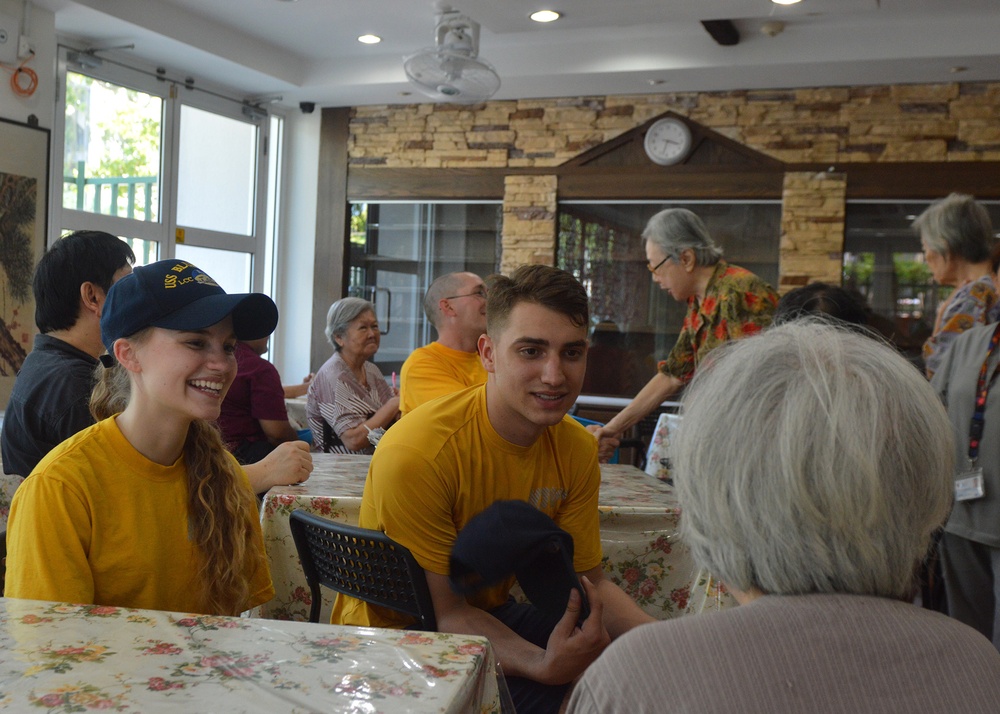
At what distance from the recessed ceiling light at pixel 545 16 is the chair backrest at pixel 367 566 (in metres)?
3.97

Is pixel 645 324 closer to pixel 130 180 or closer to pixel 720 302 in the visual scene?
pixel 720 302

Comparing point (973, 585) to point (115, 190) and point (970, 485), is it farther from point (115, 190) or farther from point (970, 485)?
point (115, 190)

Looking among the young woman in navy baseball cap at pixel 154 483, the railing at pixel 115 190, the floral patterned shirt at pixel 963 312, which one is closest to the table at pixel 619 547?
the young woman in navy baseball cap at pixel 154 483

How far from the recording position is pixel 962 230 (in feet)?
10.3

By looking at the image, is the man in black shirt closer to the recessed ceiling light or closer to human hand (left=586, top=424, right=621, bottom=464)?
human hand (left=586, top=424, right=621, bottom=464)

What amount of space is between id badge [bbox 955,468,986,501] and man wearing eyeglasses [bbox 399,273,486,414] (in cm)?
165

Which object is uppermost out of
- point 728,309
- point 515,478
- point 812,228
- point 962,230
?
point 812,228

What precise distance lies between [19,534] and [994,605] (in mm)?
2448

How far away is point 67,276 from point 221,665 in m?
1.48

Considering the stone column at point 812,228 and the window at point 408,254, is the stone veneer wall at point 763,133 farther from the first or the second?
the window at point 408,254

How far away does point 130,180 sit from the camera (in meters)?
6.02

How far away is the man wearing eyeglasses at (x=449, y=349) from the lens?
3.23m

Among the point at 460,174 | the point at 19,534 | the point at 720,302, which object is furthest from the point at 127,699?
the point at 460,174

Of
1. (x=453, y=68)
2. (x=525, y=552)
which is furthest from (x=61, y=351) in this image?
(x=453, y=68)
